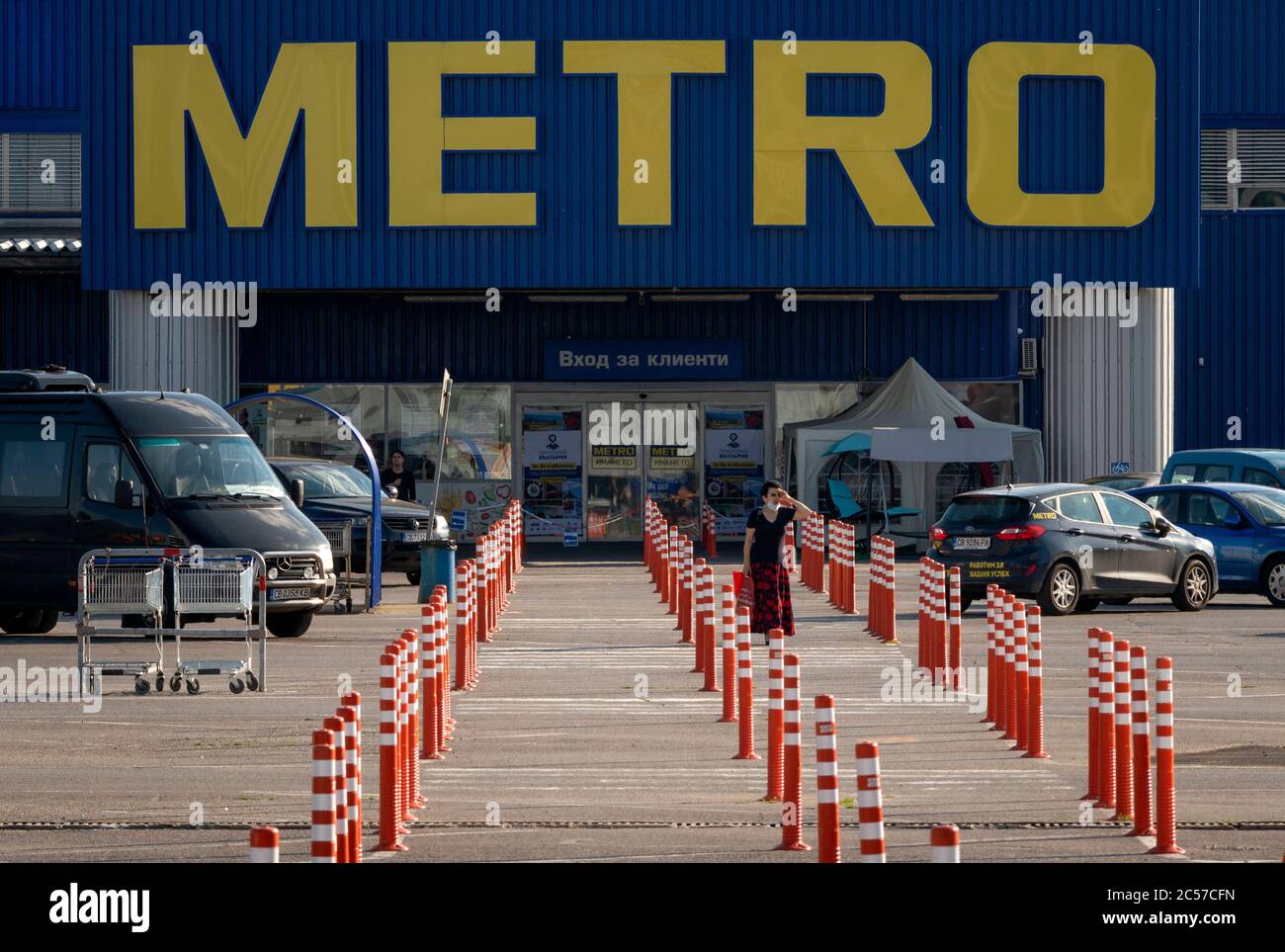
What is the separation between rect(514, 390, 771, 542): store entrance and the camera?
139 feet

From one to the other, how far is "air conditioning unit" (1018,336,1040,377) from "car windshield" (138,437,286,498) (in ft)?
72.4

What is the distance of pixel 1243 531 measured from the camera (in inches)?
1089

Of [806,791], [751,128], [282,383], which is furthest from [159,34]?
[806,791]

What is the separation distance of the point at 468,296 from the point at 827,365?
7.17m

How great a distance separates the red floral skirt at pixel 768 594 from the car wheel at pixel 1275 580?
30.5ft

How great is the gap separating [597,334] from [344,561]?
16.7 meters

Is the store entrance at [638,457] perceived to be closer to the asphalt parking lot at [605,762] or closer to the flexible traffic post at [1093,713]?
the asphalt parking lot at [605,762]

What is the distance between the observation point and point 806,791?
12.8m

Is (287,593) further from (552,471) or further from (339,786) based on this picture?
(552,471)

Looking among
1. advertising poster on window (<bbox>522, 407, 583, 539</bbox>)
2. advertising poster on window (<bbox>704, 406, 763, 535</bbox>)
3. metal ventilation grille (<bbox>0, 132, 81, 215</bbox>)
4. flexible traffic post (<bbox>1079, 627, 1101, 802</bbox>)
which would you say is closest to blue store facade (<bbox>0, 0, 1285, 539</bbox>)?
advertising poster on window (<bbox>704, 406, 763, 535</bbox>)

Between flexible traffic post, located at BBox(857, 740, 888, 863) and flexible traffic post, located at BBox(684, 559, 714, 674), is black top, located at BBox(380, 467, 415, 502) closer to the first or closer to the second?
flexible traffic post, located at BBox(684, 559, 714, 674)

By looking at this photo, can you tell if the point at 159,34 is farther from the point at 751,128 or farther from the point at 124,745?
the point at 124,745

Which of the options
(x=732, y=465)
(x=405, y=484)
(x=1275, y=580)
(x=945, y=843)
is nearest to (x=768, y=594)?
(x=1275, y=580)

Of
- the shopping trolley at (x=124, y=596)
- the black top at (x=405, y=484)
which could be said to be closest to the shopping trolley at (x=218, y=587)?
the shopping trolley at (x=124, y=596)
